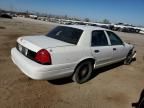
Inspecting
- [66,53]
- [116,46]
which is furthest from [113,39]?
[66,53]

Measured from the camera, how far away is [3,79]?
4859 mm

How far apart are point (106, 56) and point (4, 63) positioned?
3.62 m

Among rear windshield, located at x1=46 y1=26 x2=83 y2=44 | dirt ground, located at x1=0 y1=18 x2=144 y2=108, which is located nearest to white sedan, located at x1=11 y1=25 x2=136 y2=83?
rear windshield, located at x1=46 y1=26 x2=83 y2=44

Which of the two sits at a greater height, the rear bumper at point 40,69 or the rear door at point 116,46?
the rear door at point 116,46

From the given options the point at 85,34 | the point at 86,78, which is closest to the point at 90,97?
the point at 86,78

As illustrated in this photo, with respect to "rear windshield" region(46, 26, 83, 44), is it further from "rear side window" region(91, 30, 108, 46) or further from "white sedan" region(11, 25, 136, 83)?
"rear side window" region(91, 30, 108, 46)

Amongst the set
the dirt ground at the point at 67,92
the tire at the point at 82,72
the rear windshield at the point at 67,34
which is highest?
the rear windshield at the point at 67,34

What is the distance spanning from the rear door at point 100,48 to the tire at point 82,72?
32 centimetres

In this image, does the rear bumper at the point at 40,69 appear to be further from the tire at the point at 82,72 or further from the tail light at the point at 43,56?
the tire at the point at 82,72

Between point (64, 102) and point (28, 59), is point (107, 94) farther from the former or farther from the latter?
point (28, 59)

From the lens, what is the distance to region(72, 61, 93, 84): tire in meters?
4.77

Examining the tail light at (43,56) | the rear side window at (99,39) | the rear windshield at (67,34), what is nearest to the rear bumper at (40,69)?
the tail light at (43,56)

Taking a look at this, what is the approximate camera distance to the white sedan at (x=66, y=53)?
3967 mm

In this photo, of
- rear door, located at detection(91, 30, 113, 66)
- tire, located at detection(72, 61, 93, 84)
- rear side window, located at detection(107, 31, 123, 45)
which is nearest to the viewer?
tire, located at detection(72, 61, 93, 84)
